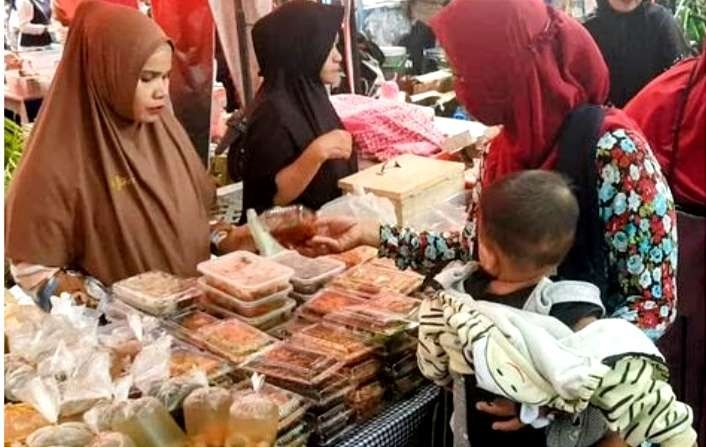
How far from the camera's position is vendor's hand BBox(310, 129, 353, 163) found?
2.29 meters

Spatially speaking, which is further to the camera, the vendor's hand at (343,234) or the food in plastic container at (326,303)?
the vendor's hand at (343,234)

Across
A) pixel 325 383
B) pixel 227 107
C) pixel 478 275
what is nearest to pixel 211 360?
pixel 325 383

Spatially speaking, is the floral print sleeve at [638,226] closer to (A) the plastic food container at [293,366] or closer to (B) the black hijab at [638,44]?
(A) the plastic food container at [293,366]

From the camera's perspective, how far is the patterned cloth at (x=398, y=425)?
57.0 inches

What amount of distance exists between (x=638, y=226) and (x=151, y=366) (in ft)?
2.74

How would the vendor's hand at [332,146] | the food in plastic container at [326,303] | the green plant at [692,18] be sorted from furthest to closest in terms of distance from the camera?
the green plant at [692,18] < the vendor's hand at [332,146] < the food in plastic container at [326,303]

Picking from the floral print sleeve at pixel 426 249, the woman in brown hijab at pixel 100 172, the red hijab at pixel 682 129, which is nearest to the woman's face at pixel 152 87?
the woman in brown hijab at pixel 100 172

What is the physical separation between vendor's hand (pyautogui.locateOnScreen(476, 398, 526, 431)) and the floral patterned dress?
0.83 ft

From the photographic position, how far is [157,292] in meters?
1.70

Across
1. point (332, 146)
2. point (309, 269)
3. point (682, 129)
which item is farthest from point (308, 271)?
point (682, 129)

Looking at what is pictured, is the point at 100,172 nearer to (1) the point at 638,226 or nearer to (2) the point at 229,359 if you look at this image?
(2) the point at 229,359

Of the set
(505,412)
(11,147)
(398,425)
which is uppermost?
(11,147)

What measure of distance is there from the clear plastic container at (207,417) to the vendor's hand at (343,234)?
679 millimetres

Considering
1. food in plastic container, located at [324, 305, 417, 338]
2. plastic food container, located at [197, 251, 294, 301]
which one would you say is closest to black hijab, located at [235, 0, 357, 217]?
plastic food container, located at [197, 251, 294, 301]
